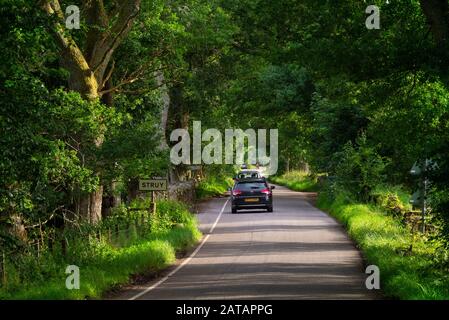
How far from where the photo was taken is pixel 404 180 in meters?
18.7

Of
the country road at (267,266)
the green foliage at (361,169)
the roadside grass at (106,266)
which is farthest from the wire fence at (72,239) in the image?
the green foliage at (361,169)

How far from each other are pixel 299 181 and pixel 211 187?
17927mm

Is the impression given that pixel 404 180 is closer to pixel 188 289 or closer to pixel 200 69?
pixel 188 289

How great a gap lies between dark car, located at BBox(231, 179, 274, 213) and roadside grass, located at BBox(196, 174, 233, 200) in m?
17.2

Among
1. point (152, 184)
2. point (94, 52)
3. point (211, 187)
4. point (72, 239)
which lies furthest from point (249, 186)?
point (211, 187)

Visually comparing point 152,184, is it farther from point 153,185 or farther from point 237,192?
point 237,192

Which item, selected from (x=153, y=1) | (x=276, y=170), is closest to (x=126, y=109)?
(x=153, y=1)

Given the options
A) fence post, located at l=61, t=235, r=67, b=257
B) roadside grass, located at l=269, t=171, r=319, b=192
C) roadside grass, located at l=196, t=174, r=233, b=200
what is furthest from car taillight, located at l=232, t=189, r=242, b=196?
roadside grass, located at l=269, t=171, r=319, b=192

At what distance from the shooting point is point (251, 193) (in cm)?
4488

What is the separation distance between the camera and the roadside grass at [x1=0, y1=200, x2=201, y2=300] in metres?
17.8

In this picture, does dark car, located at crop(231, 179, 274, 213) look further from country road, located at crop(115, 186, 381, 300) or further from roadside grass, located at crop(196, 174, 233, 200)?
roadside grass, located at crop(196, 174, 233, 200)

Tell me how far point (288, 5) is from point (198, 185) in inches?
1671

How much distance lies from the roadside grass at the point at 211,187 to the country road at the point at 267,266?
24.3m

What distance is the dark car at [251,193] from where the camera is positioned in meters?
44.8
